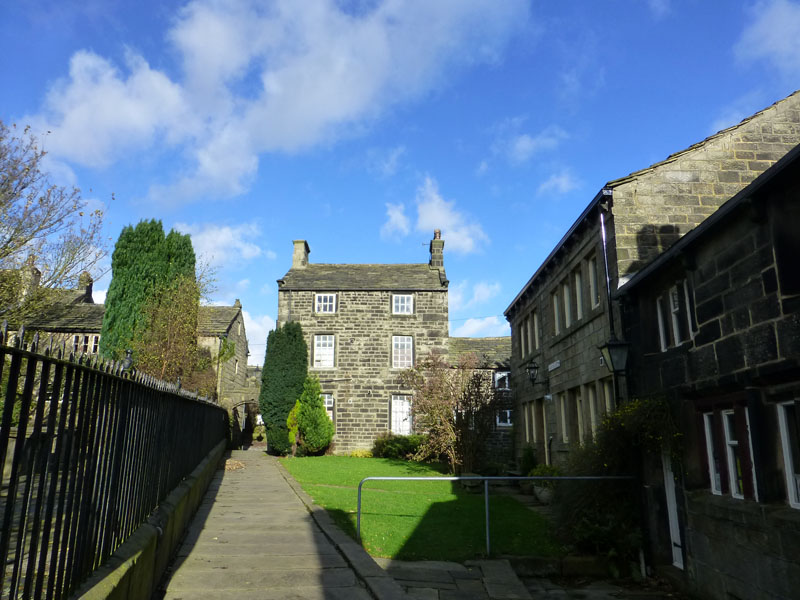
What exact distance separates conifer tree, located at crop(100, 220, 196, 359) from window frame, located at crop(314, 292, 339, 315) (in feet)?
19.7

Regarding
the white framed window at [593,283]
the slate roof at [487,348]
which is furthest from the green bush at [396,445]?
the white framed window at [593,283]

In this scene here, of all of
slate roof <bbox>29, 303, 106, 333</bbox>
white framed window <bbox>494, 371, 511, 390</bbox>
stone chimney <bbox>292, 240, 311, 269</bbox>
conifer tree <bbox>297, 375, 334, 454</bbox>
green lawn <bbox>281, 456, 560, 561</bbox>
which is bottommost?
green lawn <bbox>281, 456, 560, 561</bbox>

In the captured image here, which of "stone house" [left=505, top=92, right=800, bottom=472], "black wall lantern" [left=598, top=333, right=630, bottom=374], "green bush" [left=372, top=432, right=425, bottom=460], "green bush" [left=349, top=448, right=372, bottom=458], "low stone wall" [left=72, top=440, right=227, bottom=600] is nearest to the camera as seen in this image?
"low stone wall" [left=72, top=440, right=227, bottom=600]

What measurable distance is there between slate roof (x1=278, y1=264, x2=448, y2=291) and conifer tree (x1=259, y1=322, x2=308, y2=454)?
2.86 metres

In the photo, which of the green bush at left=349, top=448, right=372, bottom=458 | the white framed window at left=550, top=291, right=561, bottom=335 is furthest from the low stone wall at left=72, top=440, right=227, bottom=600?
the green bush at left=349, top=448, right=372, bottom=458

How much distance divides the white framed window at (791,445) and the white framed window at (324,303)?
75.9ft

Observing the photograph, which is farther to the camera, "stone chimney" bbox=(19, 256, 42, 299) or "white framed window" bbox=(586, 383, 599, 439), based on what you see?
"stone chimney" bbox=(19, 256, 42, 299)

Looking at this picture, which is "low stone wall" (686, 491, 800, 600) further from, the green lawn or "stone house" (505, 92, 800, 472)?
"stone house" (505, 92, 800, 472)

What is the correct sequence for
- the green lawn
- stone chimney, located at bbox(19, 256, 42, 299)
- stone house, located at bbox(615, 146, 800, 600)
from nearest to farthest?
stone house, located at bbox(615, 146, 800, 600) < the green lawn < stone chimney, located at bbox(19, 256, 42, 299)

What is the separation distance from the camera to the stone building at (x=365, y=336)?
88.6 ft

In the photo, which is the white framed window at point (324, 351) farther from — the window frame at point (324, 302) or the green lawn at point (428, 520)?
the green lawn at point (428, 520)

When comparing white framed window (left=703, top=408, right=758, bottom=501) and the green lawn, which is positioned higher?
white framed window (left=703, top=408, right=758, bottom=501)

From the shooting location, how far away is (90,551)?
3600 millimetres

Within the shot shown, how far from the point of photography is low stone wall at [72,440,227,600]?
3.53m
